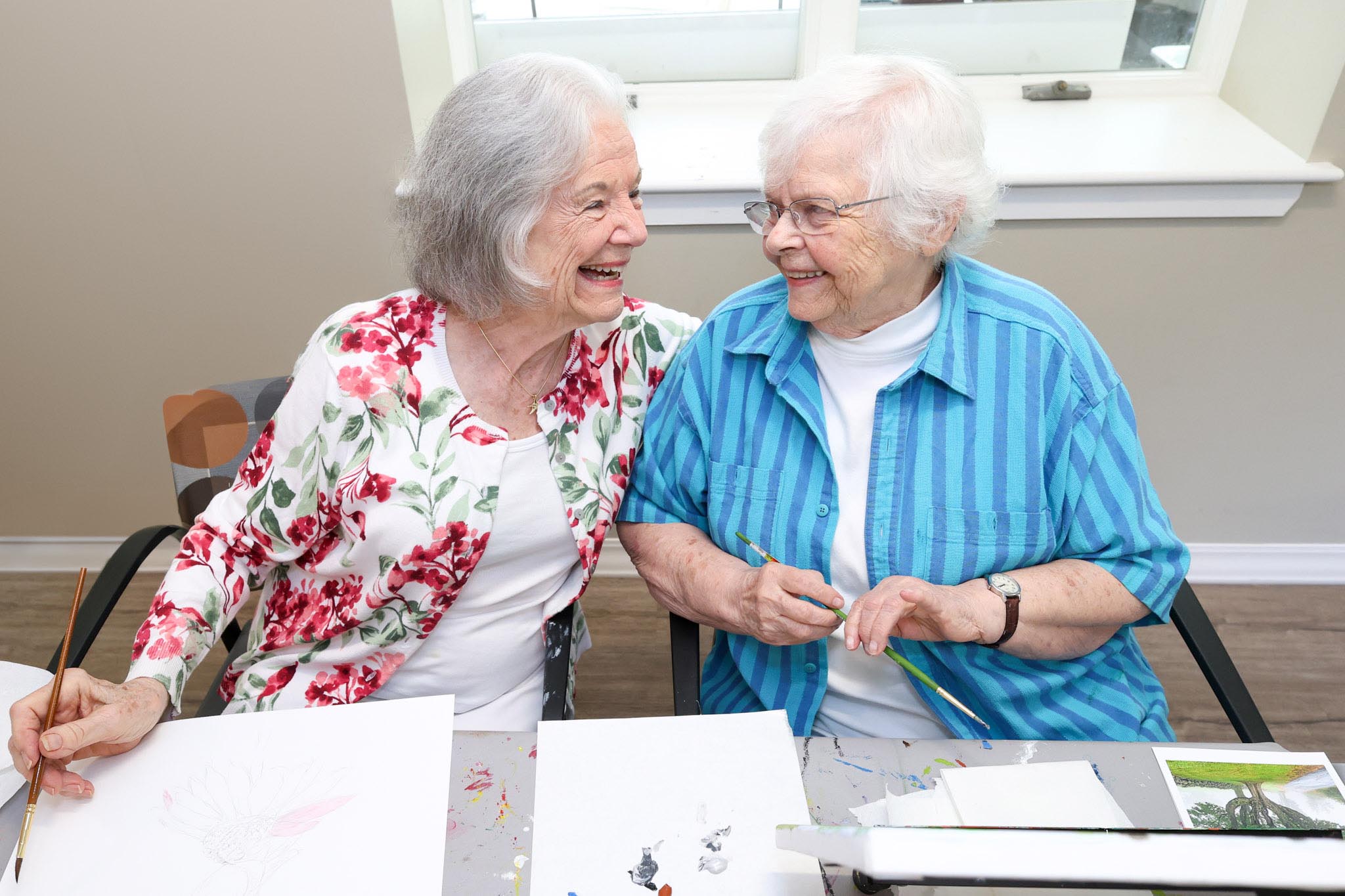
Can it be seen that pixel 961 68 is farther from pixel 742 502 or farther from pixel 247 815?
pixel 247 815

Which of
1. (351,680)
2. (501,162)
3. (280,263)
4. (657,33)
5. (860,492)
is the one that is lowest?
(351,680)

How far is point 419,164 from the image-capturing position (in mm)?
1254

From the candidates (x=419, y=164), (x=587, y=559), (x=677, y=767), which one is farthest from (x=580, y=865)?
(x=419, y=164)

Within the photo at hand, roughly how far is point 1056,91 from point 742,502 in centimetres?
170

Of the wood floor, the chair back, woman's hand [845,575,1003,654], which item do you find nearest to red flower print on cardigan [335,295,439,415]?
the chair back

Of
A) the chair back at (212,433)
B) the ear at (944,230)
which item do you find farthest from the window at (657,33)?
the ear at (944,230)

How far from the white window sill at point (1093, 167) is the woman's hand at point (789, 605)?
3.76ft

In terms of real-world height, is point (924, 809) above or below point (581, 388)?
below

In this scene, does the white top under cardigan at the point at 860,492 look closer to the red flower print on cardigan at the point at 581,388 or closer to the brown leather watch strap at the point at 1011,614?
the brown leather watch strap at the point at 1011,614

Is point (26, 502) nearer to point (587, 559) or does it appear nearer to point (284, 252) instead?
point (284, 252)

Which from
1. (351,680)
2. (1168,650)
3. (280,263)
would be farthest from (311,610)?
(1168,650)

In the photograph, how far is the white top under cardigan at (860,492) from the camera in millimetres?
1301

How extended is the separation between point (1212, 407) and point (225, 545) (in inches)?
89.1

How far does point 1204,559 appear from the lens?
8.54 feet
